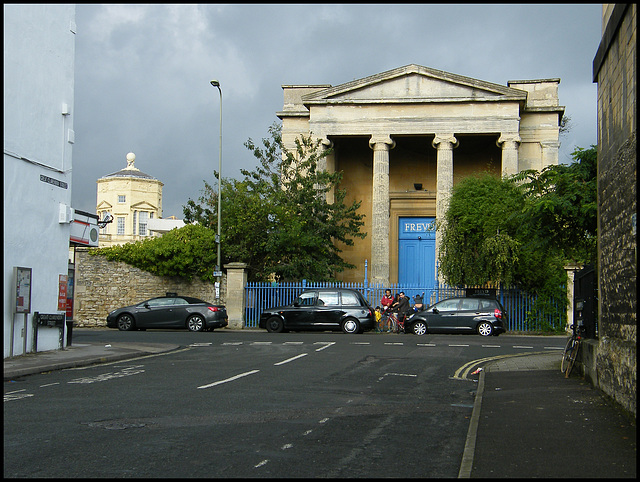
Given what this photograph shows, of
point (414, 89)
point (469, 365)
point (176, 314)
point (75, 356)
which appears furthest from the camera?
point (414, 89)

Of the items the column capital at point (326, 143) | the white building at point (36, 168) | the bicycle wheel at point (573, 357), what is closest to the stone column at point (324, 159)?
the column capital at point (326, 143)

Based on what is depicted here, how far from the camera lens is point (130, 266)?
110 ft

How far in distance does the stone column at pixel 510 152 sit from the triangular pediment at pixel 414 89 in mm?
1942

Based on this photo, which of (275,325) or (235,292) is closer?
(275,325)

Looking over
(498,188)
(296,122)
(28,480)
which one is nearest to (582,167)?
(498,188)

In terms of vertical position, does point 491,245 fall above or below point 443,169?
below

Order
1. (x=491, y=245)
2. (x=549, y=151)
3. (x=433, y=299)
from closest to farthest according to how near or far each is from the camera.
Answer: (x=491, y=245), (x=433, y=299), (x=549, y=151)

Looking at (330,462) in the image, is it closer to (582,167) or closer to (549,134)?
(582,167)

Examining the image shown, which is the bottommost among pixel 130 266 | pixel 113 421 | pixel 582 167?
pixel 113 421

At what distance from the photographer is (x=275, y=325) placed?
2783 centimetres

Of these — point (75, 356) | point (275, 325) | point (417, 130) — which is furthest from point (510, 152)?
point (75, 356)

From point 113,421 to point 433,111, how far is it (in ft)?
104

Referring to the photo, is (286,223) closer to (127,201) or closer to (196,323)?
(196,323)

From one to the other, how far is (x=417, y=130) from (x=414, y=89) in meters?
2.15
